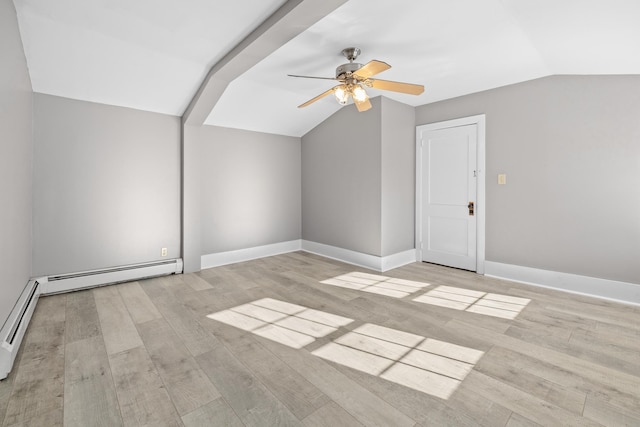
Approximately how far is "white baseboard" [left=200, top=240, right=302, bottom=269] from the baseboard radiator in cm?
188

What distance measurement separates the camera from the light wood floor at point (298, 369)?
1560 millimetres

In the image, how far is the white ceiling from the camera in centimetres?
229

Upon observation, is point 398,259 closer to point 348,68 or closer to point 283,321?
point 283,321

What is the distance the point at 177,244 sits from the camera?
425 cm

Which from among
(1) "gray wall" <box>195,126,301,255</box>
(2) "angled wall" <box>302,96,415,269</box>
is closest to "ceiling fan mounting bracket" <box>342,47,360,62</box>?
(2) "angled wall" <box>302,96,415,269</box>

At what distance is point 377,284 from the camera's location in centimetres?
374

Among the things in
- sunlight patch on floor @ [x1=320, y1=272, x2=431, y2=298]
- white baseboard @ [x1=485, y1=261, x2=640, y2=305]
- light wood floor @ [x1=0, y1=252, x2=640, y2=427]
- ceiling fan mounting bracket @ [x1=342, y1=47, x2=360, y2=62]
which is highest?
ceiling fan mounting bracket @ [x1=342, y1=47, x2=360, y2=62]

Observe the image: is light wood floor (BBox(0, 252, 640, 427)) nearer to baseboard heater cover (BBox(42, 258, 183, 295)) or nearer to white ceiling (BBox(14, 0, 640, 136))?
baseboard heater cover (BBox(42, 258, 183, 295))

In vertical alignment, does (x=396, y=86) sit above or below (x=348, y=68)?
below

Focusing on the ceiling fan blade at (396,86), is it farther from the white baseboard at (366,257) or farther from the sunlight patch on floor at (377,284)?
the white baseboard at (366,257)

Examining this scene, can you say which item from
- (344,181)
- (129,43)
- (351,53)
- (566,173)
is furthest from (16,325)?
(566,173)

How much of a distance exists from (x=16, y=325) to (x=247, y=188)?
328 centimetres

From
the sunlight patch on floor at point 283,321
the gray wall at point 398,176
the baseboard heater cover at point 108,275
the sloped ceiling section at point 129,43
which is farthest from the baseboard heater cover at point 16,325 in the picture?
the gray wall at point 398,176

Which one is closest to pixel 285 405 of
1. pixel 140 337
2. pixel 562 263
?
pixel 140 337
